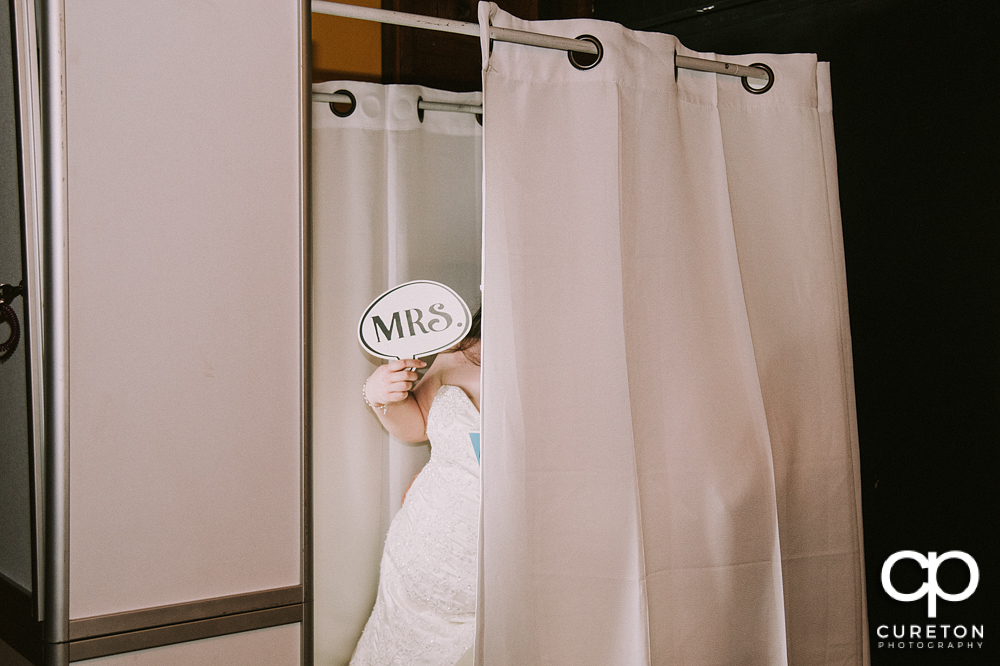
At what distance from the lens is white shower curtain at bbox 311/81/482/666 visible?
3.56 ft

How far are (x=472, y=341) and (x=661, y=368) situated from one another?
0.34 meters

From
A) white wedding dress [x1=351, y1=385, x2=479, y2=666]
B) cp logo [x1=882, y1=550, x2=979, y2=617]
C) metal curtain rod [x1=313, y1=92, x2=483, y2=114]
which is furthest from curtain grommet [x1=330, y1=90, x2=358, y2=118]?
cp logo [x1=882, y1=550, x2=979, y2=617]

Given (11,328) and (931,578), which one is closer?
(11,328)

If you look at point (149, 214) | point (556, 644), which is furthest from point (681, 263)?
point (149, 214)

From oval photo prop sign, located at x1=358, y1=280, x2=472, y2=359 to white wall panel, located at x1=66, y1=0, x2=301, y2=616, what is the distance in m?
0.19

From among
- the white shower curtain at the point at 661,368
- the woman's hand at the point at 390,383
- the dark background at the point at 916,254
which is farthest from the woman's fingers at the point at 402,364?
the dark background at the point at 916,254

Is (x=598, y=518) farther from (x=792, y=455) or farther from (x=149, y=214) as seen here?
(x=149, y=214)

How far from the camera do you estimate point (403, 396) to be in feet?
3.72

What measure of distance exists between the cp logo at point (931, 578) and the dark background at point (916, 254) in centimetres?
1

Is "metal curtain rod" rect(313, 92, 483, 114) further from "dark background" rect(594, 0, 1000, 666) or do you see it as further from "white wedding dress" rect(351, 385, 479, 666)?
"dark background" rect(594, 0, 1000, 666)

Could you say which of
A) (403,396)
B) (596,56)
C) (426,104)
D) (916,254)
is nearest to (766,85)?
(596,56)

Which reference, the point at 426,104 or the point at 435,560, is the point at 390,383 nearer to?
the point at 435,560

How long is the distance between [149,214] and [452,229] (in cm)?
51

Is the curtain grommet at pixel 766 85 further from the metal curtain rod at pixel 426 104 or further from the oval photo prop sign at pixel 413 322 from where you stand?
the oval photo prop sign at pixel 413 322
